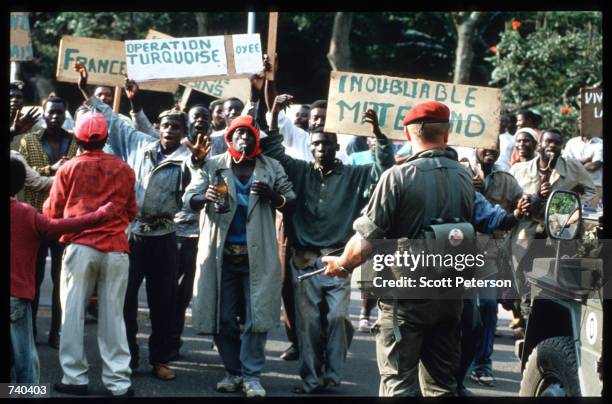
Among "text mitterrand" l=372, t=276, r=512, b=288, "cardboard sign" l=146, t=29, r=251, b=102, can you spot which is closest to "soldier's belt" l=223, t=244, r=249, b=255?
"text mitterrand" l=372, t=276, r=512, b=288

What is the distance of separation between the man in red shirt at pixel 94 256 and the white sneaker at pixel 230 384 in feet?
2.24

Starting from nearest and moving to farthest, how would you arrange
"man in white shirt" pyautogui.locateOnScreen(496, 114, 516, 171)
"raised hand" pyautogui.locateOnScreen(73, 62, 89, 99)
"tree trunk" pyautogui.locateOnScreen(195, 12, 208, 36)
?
"raised hand" pyautogui.locateOnScreen(73, 62, 89, 99) → "man in white shirt" pyautogui.locateOnScreen(496, 114, 516, 171) → "tree trunk" pyautogui.locateOnScreen(195, 12, 208, 36)

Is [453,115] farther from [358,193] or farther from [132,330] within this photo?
[132,330]

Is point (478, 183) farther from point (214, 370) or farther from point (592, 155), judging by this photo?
point (592, 155)

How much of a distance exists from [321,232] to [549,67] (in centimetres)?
1295

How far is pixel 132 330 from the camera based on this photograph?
26.3ft

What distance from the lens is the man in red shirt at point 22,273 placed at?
19.8ft

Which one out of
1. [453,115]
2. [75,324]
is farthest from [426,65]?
[75,324]

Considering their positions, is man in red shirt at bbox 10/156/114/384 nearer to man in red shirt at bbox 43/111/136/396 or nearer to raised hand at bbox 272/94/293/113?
man in red shirt at bbox 43/111/136/396

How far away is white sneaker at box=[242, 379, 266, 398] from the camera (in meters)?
7.34

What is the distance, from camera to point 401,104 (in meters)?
8.27

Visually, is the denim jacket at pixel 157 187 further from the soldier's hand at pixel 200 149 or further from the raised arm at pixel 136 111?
the raised arm at pixel 136 111

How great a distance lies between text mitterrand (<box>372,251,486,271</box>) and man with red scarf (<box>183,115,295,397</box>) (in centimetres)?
200

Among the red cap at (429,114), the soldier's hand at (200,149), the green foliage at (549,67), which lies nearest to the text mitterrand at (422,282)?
the red cap at (429,114)
